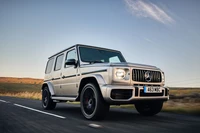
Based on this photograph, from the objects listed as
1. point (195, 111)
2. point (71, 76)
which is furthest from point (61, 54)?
point (195, 111)

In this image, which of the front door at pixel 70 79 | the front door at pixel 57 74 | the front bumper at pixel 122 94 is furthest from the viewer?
the front door at pixel 57 74

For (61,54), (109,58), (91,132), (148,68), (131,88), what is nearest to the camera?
(91,132)

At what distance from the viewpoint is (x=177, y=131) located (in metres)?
3.42

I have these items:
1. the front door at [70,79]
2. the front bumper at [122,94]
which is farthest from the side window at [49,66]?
the front bumper at [122,94]

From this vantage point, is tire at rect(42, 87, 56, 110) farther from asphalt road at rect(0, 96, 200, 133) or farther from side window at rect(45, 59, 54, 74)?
asphalt road at rect(0, 96, 200, 133)

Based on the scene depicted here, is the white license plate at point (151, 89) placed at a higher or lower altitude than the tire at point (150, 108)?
higher

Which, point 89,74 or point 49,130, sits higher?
point 89,74

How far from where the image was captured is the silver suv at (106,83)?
14.5 feet

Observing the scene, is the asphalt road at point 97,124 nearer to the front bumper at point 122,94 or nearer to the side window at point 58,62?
the front bumper at point 122,94

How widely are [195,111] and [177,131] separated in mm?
3592

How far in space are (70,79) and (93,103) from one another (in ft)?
5.20

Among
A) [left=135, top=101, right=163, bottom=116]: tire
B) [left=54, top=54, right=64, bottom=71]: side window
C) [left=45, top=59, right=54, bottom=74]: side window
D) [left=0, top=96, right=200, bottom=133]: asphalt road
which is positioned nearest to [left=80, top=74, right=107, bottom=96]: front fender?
[left=0, top=96, right=200, bottom=133]: asphalt road

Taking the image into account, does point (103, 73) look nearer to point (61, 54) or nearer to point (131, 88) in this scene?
point (131, 88)

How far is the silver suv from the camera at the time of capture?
4.43 meters
